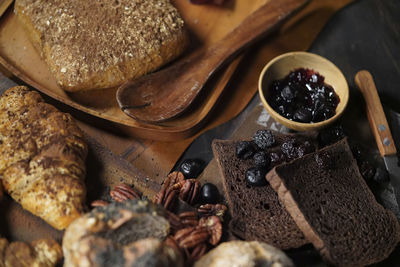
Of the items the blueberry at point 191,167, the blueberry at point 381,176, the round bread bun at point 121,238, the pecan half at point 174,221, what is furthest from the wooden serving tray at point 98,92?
the blueberry at point 381,176

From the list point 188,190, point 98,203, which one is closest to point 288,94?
point 188,190

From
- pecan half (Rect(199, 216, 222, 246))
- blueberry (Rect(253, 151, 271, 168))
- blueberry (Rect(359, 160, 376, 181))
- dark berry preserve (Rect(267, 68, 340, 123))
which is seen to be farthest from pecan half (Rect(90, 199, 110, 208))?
blueberry (Rect(359, 160, 376, 181))

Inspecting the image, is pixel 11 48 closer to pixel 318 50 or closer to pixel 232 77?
pixel 232 77

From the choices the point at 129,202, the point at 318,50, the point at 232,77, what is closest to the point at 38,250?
the point at 129,202

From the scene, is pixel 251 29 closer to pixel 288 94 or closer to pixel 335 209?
pixel 288 94

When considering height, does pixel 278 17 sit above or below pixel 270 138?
above

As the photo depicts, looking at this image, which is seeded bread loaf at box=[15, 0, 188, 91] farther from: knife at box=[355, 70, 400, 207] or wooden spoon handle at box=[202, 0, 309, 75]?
knife at box=[355, 70, 400, 207]
